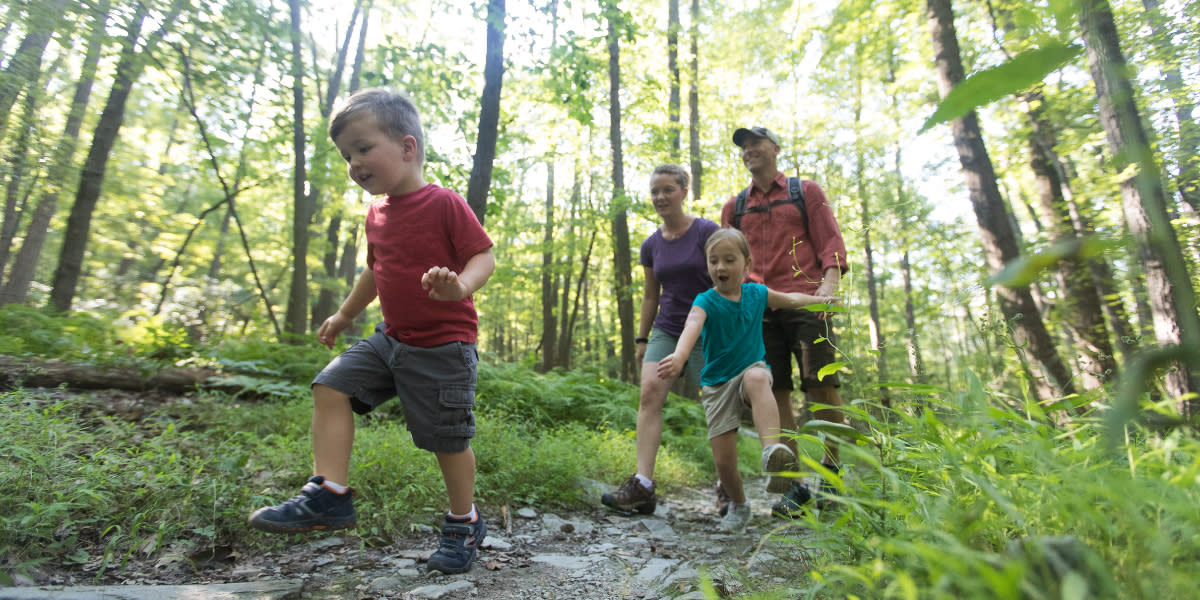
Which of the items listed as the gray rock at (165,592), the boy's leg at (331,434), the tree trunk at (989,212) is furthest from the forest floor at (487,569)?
the tree trunk at (989,212)

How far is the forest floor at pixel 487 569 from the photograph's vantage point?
81.0 inches

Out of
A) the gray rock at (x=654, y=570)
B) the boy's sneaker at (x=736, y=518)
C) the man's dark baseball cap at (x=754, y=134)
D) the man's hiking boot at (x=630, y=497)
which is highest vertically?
the man's dark baseball cap at (x=754, y=134)

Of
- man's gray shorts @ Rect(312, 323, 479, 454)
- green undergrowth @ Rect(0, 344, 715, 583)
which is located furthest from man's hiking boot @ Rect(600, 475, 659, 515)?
man's gray shorts @ Rect(312, 323, 479, 454)

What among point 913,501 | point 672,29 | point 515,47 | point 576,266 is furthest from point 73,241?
point 672,29

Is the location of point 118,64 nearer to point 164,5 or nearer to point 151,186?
point 164,5

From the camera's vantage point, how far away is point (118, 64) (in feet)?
21.4

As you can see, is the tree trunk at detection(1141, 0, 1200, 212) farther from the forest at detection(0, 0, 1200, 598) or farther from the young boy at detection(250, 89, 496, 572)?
the young boy at detection(250, 89, 496, 572)

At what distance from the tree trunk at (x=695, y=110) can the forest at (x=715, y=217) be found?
0.62ft

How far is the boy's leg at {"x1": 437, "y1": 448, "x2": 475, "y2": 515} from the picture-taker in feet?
8.40

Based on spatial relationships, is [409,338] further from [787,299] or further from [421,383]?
[787,299]

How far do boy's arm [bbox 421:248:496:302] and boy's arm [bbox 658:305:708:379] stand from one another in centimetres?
99

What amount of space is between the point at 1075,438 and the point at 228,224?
70.1 ft

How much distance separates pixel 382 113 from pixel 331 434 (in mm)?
1443

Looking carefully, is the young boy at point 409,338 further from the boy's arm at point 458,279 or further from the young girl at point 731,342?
the young girl at point 731,342
